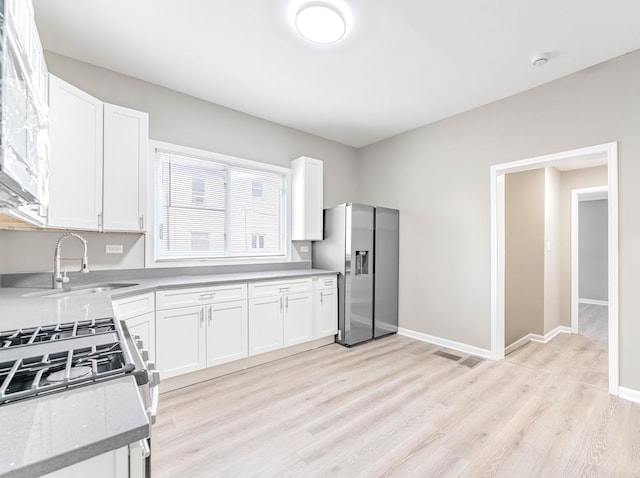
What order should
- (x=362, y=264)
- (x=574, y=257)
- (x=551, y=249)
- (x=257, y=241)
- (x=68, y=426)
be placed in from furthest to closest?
(x=574, y=257)
(x=551, y=249)
(x=362, y=264)
(x=257, y=241)
(x=68, y=426)

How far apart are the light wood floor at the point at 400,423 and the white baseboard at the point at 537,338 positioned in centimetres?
40

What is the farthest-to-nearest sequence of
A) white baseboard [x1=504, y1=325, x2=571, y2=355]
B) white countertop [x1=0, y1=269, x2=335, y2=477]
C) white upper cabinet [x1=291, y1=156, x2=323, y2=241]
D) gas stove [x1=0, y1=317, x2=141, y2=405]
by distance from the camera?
white upper cabinet [x1=291, y1=156, x2=323, y2=241]
white baseboard [x1=504, y1=325, x2=571, y2=355]
gas stove [x1=0, y1=317, x2=141, y2=405]
white countertop [x1=0, y1=269, x2=335, y2=477]

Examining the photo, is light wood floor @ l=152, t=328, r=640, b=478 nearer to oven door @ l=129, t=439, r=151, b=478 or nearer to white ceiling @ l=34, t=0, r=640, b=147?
oven door @ l=129, t=439, r=151, b=478

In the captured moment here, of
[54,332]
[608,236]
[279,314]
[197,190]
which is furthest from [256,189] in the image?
[608,236]

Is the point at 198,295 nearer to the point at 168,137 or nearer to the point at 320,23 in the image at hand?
the point at 168,137

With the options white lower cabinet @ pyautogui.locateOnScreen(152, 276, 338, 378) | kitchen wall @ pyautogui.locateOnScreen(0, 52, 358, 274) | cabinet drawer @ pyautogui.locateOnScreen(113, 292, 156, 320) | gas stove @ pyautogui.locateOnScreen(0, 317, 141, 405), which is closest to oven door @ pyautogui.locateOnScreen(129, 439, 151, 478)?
gas stove @ pyautogui.locateOnScreen(0, 317, 141, 405)

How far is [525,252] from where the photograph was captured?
3.85m

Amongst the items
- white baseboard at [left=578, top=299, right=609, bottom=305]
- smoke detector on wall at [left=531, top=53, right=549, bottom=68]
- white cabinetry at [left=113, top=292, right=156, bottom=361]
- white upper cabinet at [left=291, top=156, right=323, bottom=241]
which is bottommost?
white baseboard at [left=578, top=299, right=609, bottom=305]

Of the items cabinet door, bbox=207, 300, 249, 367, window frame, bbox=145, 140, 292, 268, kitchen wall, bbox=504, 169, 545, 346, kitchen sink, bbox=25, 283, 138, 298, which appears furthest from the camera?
kitchen wall, bbox=504, 169, 545, 346

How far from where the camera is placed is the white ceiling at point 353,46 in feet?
6.60

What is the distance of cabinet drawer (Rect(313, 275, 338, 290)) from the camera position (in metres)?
3.56

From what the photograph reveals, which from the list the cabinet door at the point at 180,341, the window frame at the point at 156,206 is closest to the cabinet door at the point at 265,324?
the cabinet door at the point at 180,341

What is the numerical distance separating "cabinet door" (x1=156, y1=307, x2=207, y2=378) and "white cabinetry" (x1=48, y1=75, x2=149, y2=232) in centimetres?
83

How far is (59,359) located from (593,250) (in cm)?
859
